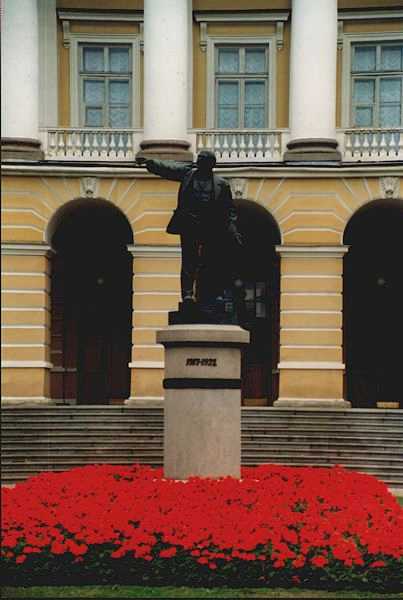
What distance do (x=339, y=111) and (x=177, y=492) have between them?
916 inches

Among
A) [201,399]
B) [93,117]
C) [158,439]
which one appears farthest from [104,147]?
[201,399]

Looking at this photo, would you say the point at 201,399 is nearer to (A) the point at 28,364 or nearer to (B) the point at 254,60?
(A) the point at 28,364

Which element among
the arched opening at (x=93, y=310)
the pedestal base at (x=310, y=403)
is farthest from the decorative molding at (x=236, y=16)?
the pedestal base at (x=310, y=403)

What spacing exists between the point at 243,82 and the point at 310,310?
26.1 feet

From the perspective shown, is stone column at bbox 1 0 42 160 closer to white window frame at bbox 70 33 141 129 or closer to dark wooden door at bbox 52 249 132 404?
white window frame at bbox 70 33 141 129

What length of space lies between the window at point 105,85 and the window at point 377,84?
7.22 metres

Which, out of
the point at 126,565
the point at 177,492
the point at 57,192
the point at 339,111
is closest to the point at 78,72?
the point at 57,192

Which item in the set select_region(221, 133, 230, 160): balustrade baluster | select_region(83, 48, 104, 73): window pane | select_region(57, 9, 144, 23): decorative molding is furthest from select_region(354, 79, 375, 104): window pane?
select_region(83, 48, 104, 73): window pane

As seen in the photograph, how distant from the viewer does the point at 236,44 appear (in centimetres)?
3566

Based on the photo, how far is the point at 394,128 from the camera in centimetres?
3372

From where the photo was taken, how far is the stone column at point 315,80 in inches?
1309

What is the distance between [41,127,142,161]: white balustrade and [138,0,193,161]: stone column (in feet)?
3.10

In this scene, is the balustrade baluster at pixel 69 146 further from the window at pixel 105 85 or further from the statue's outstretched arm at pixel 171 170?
the statue's outstretched arm at pixel 171 170

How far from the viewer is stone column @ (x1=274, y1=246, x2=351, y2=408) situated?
32.8 m
